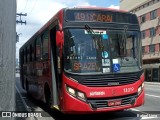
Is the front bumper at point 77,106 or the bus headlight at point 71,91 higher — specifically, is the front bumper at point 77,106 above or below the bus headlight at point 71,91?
below

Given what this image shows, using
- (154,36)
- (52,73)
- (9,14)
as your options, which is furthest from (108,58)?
(154,36)

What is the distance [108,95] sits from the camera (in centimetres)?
891

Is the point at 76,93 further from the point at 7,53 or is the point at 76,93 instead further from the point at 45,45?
the point at 7,53

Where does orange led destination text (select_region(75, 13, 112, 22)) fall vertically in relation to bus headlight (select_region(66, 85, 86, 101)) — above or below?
above

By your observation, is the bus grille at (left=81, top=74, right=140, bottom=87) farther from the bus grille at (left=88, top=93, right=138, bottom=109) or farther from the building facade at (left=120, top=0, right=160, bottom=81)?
the building facade at (left=120, top=0, right=160, bottom=81)

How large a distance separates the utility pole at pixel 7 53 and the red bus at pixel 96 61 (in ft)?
12.6

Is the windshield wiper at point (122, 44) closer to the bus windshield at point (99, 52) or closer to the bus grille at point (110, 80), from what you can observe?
the bus windshield at point (99, 52)

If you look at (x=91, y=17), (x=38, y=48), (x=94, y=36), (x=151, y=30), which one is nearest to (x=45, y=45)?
(x=38, y=48)

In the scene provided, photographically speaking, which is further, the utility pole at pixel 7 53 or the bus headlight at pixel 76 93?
the bus headlight at pixel 76 93

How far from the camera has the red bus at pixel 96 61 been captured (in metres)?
8.78

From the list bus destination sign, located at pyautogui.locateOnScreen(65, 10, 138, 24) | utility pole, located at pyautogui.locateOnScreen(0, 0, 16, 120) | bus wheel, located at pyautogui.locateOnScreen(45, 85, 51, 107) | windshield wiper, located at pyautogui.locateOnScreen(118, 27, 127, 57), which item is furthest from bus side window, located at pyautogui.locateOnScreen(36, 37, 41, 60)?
utility pole, located at pyautogui.locateOnScreen(0, 0, 16, 120)

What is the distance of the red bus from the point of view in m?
8.78

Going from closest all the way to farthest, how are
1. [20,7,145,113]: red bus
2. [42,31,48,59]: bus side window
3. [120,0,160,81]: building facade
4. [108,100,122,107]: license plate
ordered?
[20,7,145,113]: red bus → [108,100,122,107]: license plate → [42,31,48,59]: bus side window → [120,0,160,81]: building facade

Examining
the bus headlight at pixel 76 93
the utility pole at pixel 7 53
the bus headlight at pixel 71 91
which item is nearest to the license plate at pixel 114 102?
the bus headlight at pixel 76 93
